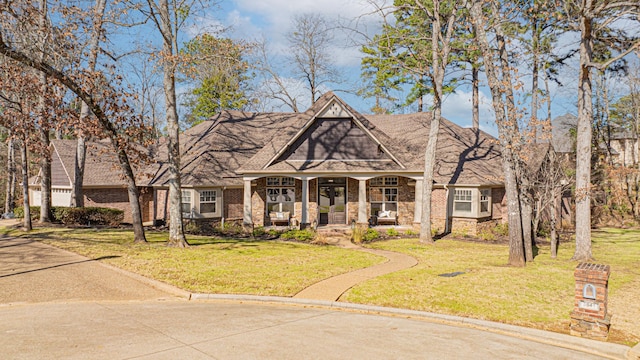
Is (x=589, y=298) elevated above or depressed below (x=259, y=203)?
below

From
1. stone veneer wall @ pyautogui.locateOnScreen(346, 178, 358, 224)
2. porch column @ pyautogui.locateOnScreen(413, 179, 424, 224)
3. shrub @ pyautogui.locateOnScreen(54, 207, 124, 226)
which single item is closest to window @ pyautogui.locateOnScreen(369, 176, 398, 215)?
stone veneer wall @ pyautogui.locateOnScreen(346, 178, 358, 224)

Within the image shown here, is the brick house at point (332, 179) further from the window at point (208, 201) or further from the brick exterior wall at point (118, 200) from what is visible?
the brick exterior wall at point (118, 200)

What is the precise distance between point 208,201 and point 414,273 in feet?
45.3

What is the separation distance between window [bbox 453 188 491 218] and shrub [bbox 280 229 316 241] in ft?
28.7

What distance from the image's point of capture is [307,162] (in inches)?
899

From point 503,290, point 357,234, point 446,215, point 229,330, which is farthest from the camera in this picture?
point 446,215

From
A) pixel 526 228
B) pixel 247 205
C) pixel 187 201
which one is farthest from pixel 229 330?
pixel 187 201

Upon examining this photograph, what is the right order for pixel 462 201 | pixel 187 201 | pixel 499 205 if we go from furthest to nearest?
pixel 499 205
pixel 462 201
pixel 187 201

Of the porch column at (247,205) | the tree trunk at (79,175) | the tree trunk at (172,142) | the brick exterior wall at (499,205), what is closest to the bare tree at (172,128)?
the tree trunk at (172,142)

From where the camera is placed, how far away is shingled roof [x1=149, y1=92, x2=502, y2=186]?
880 inches

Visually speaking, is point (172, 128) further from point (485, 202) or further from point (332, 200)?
point (485, 202)

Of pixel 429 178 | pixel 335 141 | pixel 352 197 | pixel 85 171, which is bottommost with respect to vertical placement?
pixel 352 197

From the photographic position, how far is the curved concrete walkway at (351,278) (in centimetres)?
985

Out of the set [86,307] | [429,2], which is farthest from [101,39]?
[429,2]
